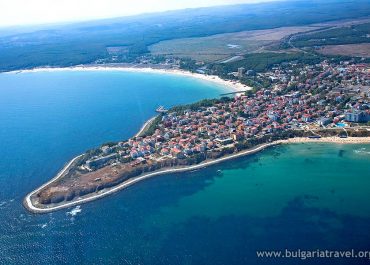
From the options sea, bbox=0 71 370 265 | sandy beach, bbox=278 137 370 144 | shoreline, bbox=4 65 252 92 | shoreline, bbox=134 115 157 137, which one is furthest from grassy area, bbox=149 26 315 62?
sea, bbox=0 71 370 265

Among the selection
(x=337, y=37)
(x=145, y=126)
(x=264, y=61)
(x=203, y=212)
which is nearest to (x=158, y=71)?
(x=264, y=61)

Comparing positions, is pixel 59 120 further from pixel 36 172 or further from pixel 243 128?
pixel 243 128

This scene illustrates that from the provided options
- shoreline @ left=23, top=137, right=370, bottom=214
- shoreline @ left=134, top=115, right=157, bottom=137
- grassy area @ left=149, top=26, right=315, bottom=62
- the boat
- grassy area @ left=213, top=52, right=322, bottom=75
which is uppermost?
grassy area @ left=149, top=26, right=315, bottom=62

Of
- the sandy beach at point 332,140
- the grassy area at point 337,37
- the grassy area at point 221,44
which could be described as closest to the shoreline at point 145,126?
the sandy beach at point 332,140

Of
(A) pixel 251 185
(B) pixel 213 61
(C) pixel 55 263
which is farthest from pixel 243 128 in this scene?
(B) pixel 213 61

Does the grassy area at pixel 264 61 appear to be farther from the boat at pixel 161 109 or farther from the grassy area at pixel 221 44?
the boat at pixel 161 109

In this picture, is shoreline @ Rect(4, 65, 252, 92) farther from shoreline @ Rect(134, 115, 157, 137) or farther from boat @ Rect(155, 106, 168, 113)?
shoreline @ Rect(134, 115, 157, 137)
